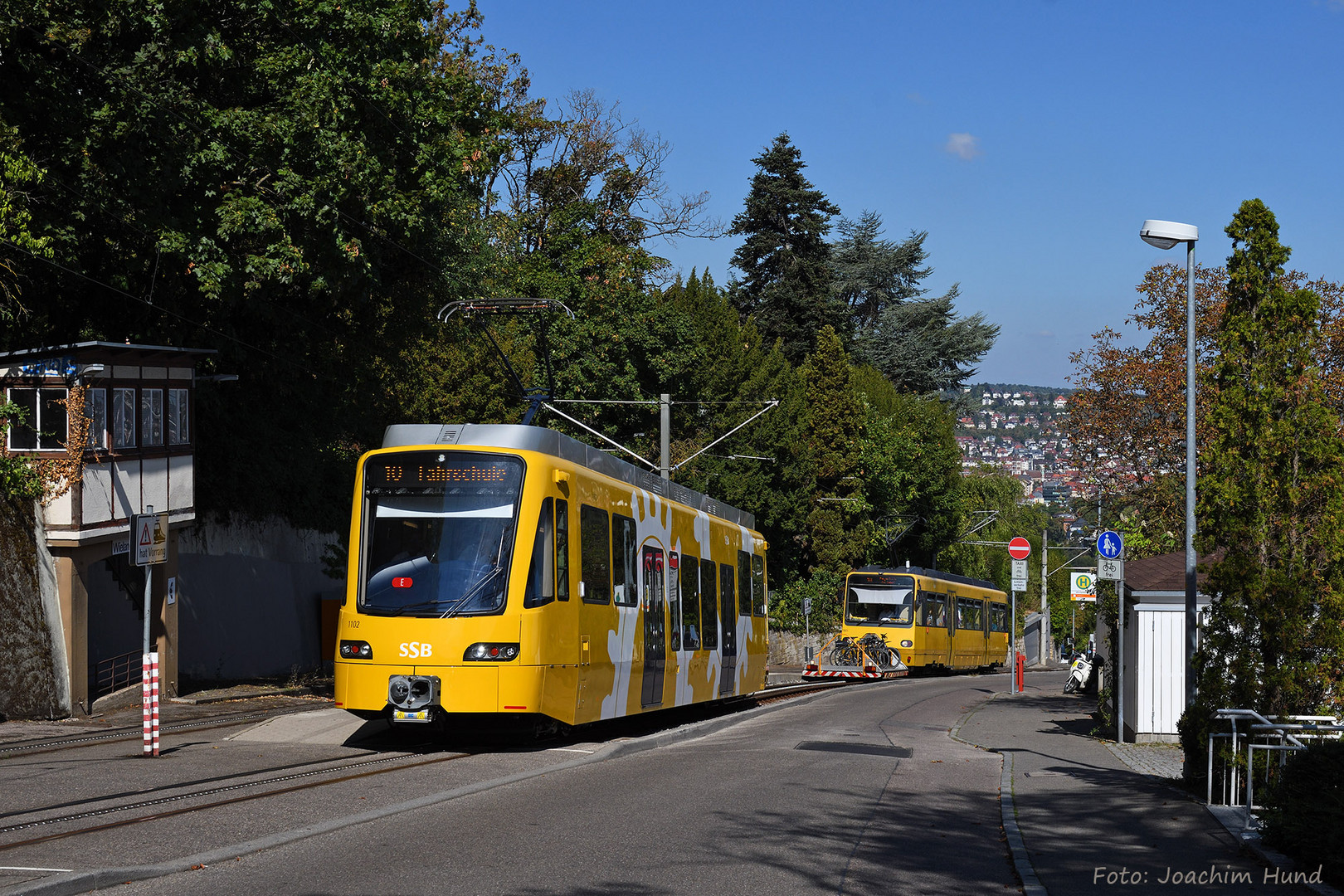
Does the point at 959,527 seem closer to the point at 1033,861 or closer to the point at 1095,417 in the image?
the point at 1095,417

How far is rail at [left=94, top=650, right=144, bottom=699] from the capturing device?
2520cm

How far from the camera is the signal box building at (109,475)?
21.6 meters

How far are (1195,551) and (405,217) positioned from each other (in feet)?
48.7

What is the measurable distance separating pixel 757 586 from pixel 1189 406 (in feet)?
35.5

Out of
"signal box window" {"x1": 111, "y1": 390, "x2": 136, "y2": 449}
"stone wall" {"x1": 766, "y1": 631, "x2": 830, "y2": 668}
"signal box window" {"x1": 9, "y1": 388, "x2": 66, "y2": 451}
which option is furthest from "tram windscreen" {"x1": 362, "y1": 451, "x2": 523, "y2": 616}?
"stone wall" {"x1": 766, "y1": 631, "x2": 830, "y2": 668}

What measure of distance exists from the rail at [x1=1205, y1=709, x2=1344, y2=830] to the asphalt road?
1936 millimetres

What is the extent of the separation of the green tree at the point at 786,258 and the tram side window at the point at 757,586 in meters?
44.3

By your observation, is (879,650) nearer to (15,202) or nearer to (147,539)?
(15,202)

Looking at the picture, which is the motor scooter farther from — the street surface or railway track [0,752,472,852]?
railway track [0,752,472,852]

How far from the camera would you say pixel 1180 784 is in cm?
1317

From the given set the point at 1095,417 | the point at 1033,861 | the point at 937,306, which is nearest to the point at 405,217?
the point at 1095,417

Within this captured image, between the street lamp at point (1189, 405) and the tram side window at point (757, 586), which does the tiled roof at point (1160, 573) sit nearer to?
the street lamp at point (1189, 405)

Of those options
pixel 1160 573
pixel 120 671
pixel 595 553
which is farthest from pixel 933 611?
pixel 595 553

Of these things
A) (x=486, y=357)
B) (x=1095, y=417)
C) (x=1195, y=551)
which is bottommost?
(x=1195, y=551)
